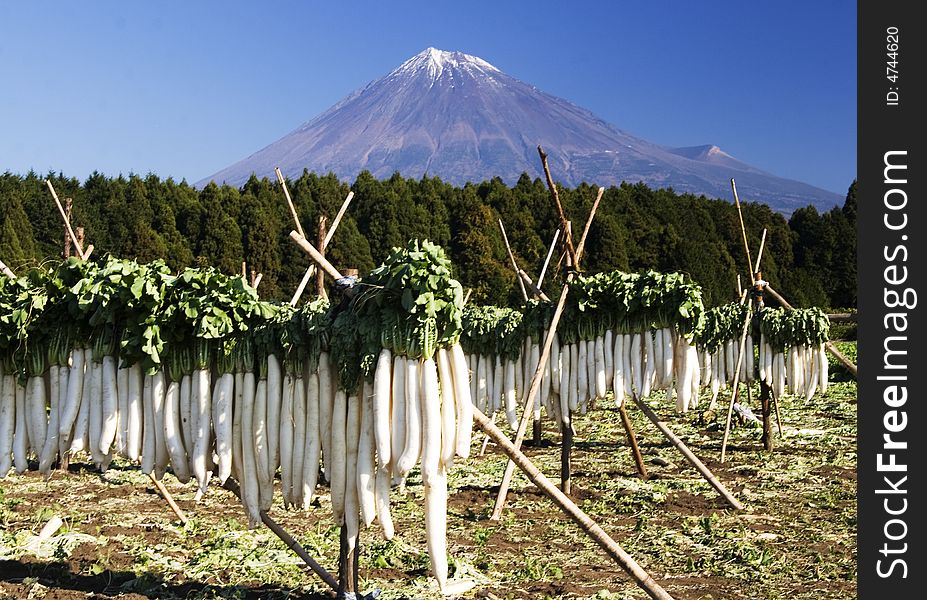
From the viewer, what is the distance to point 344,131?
13750cm

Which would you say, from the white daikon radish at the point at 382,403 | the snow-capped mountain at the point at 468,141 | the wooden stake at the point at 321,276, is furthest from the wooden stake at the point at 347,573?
the snow-capped mountain at the point at 468,141

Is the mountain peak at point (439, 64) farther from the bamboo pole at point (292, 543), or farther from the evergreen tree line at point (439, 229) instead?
the bamboo pole at point (292, 543)

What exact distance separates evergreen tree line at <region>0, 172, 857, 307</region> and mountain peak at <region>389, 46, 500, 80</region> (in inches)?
3922

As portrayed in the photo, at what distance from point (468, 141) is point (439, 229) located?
106635mm

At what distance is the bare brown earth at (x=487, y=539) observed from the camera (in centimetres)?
623

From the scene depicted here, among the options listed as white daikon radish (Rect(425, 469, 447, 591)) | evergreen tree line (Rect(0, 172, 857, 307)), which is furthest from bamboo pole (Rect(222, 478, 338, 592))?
evergreen tree line (Rect(0, 172, 857, 307))

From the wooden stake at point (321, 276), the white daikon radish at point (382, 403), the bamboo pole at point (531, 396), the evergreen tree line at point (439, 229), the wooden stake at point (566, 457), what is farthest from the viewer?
the evergreen tree line at point (439, 229)

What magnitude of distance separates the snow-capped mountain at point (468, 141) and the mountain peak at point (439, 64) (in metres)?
0.17

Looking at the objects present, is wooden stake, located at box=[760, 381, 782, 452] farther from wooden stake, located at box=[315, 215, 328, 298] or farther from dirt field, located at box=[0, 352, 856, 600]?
wooden stake, located at box=[315, 215, 328, 298]

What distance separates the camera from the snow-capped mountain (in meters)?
123

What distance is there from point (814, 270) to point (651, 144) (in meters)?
99.5

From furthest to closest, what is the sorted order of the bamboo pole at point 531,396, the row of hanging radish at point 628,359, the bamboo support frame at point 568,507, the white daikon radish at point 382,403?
the row of hanging radish at point 628,359 < the bamboo pole at point 531,396 < the bamboo support frame at point 568,507 < the white daikon radish at point 382,403

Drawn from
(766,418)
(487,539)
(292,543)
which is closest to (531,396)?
(487,539)

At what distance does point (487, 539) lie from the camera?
25.7ft
